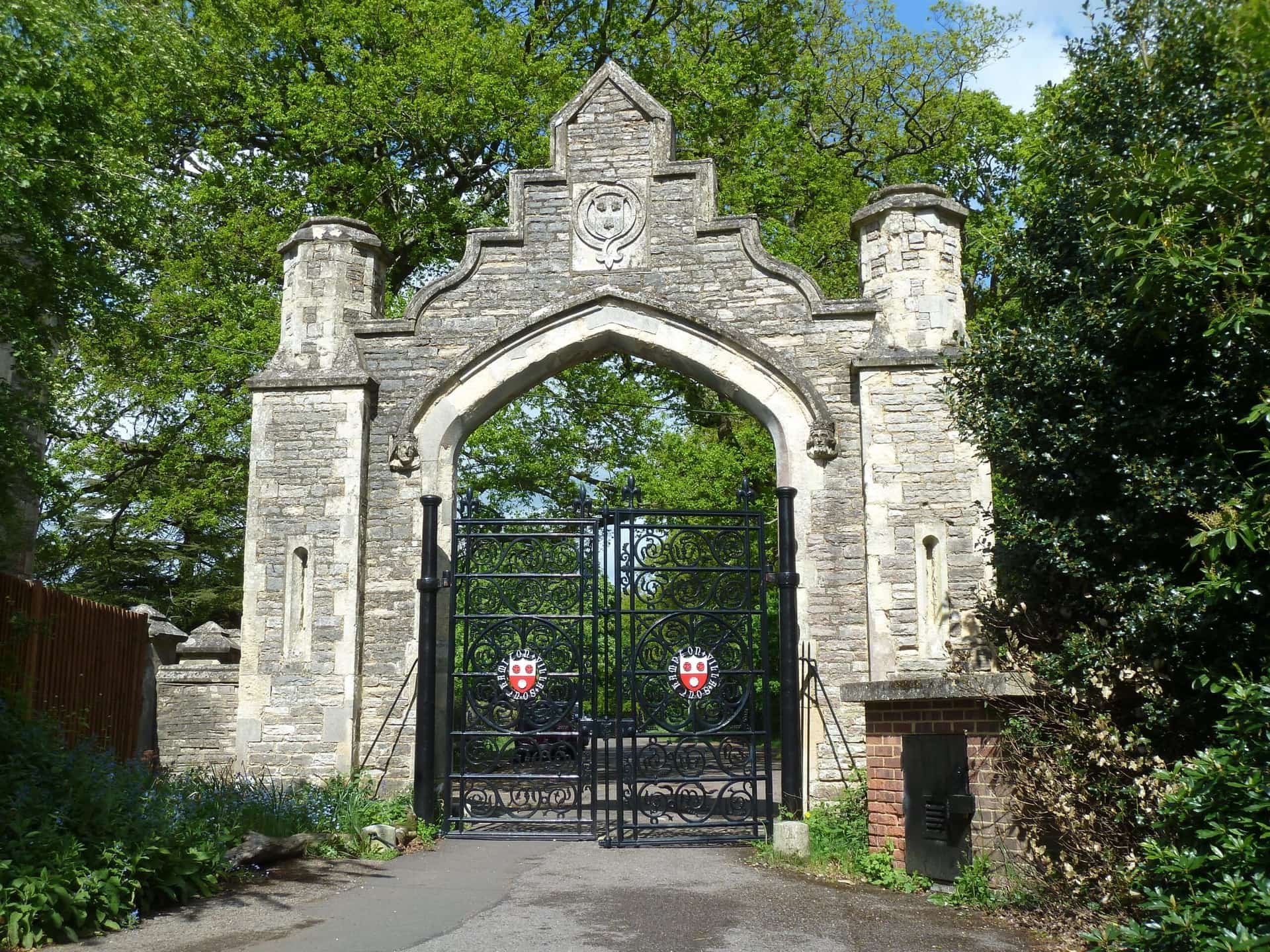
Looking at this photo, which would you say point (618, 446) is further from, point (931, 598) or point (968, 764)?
point (968, 764)

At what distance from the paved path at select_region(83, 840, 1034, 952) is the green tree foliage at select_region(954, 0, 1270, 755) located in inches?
67.7

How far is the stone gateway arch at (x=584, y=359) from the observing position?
962 cm

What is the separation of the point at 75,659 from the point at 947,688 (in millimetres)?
8329

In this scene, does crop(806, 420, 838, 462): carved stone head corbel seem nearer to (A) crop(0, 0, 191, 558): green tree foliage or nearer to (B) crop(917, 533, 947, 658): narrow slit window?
(B) crop(917, 533, 947, 658): narrow slit window

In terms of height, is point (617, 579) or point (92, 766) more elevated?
point (617, 579)

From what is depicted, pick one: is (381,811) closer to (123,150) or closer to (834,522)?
(834,522)

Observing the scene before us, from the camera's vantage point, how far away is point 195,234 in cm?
996

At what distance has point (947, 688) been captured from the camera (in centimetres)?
673

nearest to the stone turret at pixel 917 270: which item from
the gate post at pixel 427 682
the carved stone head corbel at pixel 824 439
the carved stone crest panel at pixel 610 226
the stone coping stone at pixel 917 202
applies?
the stone coping stone at pixel 917 202

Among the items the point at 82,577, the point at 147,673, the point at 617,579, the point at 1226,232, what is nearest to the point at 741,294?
the point at 617,579

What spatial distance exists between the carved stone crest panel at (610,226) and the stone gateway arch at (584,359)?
0.8 inches

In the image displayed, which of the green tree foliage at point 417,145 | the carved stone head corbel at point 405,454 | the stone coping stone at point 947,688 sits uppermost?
the green tree foliage at point 417,145

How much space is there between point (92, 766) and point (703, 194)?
6.88m

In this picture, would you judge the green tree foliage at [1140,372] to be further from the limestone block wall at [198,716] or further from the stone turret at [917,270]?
the limestone block wall at [198,716]
